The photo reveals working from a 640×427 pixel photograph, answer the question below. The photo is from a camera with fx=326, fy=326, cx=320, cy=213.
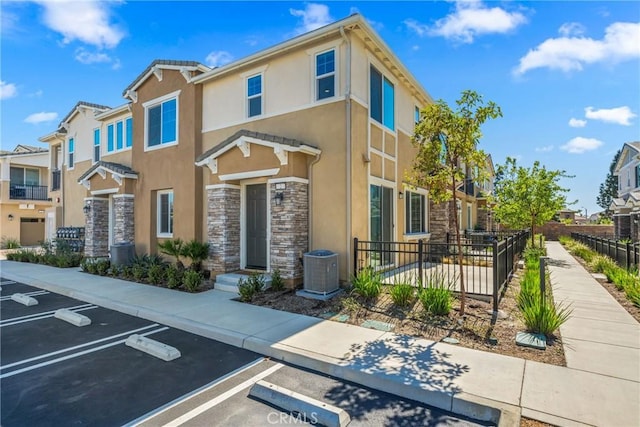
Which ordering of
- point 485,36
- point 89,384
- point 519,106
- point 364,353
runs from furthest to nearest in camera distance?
point 519,106, point 485,36, point 364,353, point 89,384

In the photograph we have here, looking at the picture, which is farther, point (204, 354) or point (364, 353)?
point (204, 354)

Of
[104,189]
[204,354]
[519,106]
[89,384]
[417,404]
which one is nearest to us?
[417,404]

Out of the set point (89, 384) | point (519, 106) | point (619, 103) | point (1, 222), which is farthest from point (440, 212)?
point (1, 222)

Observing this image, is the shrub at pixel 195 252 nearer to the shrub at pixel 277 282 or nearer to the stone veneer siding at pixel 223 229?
the stone veneer siding at pixel 223 229

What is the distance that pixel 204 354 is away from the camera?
209 inches

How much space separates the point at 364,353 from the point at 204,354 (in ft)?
8.49

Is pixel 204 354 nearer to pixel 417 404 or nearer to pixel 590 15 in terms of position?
pixel 417 404

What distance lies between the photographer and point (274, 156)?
920 cm

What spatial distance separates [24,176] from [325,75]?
99.9ft

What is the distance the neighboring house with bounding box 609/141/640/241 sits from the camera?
21875 mm

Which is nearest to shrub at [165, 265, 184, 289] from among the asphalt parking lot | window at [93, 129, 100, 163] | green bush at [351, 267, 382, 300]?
the asphalt parking lot

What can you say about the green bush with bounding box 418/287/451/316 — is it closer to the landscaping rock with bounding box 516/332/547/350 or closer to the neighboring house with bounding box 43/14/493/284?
the landscaping rock with bounding box 516/332/547/350

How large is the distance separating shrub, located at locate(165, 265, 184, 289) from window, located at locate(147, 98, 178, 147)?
527cm

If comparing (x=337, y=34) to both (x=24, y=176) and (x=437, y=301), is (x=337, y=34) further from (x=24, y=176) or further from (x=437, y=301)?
(x=24, y=176)
